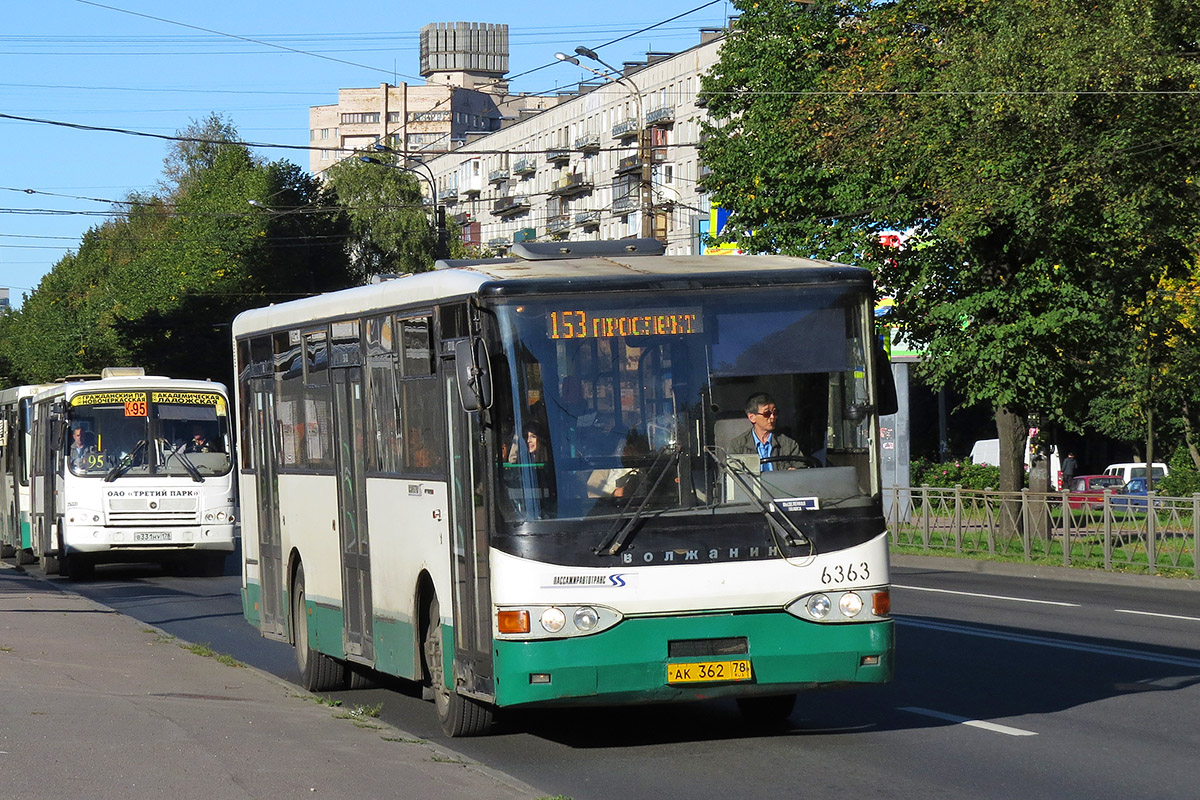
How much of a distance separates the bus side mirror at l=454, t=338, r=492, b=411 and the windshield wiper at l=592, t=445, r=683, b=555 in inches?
35.4

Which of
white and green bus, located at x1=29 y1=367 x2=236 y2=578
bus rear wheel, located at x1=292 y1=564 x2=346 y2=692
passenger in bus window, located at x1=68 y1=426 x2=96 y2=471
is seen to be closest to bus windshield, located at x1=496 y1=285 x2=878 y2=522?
bus rear wheel, located at x1=292 y1=564 x2=346 y2=692

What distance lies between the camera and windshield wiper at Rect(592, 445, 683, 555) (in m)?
9.36

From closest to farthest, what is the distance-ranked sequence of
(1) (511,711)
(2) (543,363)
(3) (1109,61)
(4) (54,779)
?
(4) (54,779), (2) (543,363), (1) (511,711), (3) (1109,61)

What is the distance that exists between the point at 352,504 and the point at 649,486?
3.22 m

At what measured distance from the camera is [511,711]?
1083cm

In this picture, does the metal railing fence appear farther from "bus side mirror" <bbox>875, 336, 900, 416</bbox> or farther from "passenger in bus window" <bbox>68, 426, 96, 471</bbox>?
"bus side mirror" <bbox>875, 336, 900, 416</bbox>

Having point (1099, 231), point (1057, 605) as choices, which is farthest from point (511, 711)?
point (1099, 231)

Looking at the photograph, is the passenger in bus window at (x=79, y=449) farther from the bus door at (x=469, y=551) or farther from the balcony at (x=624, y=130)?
the balcony at (x=624, y=130)

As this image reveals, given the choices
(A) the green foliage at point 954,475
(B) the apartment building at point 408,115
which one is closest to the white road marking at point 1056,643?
(A) the green foliage at point 954,475

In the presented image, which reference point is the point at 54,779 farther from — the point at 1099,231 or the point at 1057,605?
the point at 1099,231

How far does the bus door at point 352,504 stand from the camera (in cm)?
1184

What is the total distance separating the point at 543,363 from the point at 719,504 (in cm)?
119

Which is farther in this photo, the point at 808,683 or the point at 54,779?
the point at 808,683

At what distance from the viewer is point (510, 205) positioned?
382 ft
